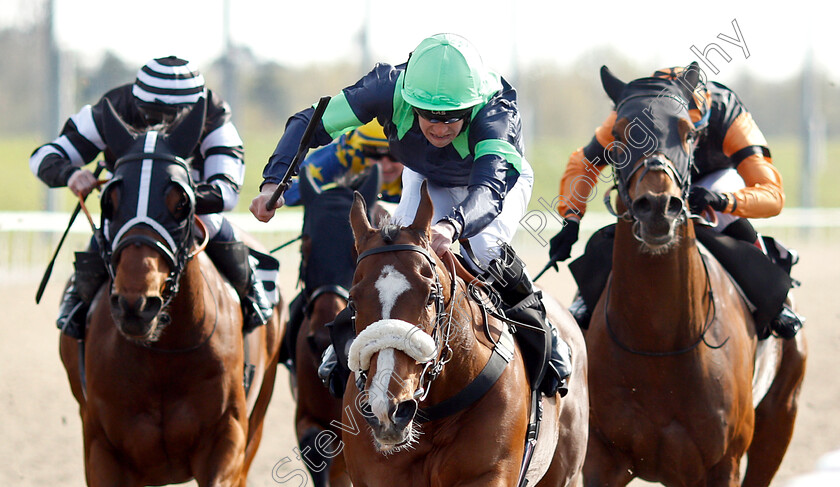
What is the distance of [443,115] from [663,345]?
1.82 metres

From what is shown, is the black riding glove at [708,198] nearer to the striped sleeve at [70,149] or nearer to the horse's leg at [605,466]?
the horse's leg at [605,466]

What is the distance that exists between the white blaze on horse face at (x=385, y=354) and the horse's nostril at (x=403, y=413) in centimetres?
3

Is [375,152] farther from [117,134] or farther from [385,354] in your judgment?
[385,354]

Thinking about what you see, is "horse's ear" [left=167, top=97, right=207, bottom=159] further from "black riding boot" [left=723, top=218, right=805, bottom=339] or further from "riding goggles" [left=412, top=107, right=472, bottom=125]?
"black riding boot" [left=723, top=218, right=805, bottom=339]

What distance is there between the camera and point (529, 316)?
11.8 feet

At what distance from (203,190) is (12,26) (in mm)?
15553

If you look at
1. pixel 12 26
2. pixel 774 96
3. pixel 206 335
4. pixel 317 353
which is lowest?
pixel 774 96

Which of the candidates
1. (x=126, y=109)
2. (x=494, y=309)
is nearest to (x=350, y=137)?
(x=126, y=109)

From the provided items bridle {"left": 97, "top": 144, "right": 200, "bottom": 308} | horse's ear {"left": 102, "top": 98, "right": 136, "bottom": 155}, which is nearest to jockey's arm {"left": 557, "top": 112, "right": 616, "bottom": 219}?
bridle {"left": 97, "top": 144, "right": 200, "bottom": 308}

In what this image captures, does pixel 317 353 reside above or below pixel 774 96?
above

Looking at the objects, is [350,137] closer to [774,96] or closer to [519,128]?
Result: [519,128]

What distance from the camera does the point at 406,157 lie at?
146 inches

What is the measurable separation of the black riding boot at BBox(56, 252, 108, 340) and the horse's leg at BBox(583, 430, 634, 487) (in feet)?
7.70

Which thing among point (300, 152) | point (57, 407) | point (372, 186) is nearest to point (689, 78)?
point (372, 186)
